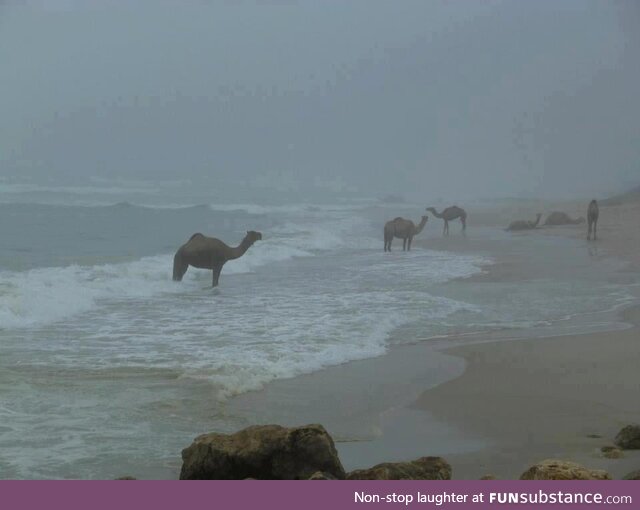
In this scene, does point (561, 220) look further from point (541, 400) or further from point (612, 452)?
point (612, 452)

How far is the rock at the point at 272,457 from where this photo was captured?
11.2 ft

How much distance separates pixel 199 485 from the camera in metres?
2.91

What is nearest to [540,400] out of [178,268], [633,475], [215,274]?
[633,475]

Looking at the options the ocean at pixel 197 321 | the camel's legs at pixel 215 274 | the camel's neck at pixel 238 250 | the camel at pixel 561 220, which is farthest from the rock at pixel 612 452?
the camel at pixel 561 220

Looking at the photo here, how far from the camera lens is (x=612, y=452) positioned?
13.0ft

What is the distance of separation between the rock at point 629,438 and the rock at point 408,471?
1040 mm

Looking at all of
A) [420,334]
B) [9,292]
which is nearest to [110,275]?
[9,292]

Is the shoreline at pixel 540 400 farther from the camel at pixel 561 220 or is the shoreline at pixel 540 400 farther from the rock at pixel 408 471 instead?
the camel at pixel 561 220

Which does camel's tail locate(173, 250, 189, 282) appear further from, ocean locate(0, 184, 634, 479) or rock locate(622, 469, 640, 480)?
rock locate(622, 469, 640, 480)

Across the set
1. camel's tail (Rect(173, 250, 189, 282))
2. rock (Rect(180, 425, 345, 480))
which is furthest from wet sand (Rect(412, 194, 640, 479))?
camel's tail (Rect(173, 250, 189, 282))

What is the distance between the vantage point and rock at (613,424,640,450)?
4.06m

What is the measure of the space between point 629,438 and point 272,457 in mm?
1691

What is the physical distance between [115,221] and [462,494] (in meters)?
25.9

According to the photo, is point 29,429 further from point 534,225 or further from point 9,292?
point 534,225
